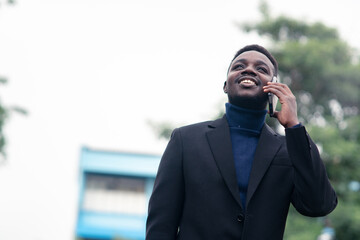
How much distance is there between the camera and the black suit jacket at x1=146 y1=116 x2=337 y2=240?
222cm

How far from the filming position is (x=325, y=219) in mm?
12398

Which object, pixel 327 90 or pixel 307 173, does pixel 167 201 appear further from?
pixel 327 90

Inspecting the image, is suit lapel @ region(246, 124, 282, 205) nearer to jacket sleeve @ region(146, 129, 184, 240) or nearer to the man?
the man

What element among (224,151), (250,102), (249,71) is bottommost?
(224,151)

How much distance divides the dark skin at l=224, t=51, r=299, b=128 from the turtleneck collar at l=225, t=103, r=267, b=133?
2 centimetres

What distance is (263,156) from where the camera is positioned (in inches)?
93.5

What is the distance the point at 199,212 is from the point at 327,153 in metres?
9.76

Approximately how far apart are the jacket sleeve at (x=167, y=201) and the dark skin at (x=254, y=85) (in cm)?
39

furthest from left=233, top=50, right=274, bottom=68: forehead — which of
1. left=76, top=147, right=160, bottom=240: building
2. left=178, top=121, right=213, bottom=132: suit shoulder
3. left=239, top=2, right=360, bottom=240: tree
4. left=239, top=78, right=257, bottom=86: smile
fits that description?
left=76, top=147, right=160, bottom=240: building

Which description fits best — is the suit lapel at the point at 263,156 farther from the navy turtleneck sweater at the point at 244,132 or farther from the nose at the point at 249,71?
the nose at the point at 249,71

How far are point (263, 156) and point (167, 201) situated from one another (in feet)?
1.58

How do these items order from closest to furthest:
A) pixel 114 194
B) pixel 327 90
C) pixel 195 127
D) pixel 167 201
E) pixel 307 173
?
pixel 307 173 < pixel 167 201 < pixel 195 127 < pixel 327 90 < pixel 114 194

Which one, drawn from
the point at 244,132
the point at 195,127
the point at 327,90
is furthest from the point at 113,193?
the point at 244,132

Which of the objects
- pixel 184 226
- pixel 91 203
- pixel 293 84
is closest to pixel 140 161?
pixel 91 203
